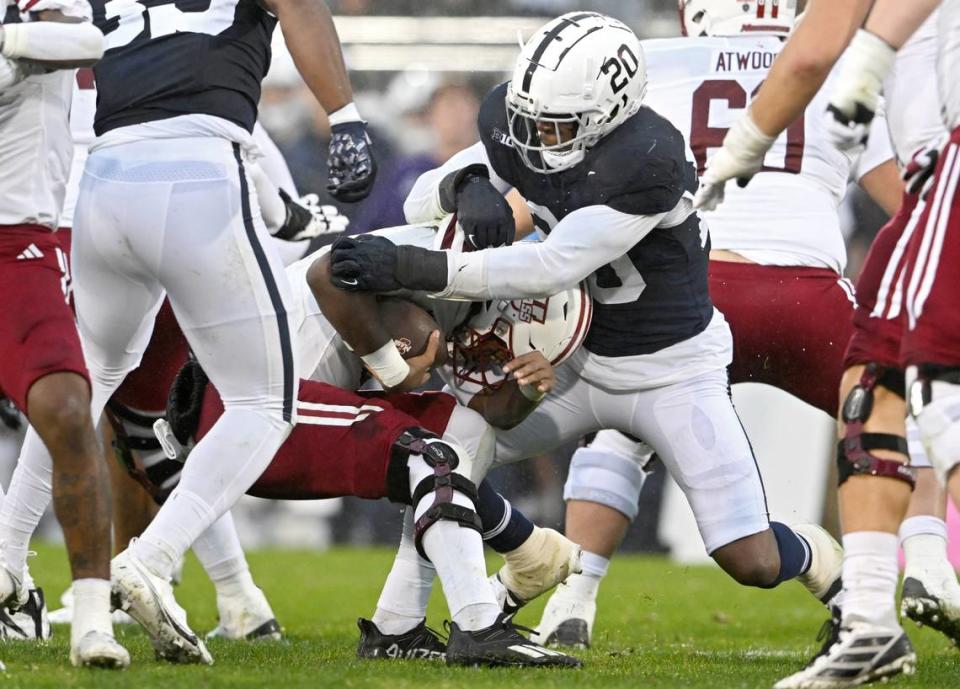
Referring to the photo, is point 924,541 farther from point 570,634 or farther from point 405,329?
point 405,329

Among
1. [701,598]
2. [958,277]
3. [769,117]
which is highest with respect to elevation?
[769,117]

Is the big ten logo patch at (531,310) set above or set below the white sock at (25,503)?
above

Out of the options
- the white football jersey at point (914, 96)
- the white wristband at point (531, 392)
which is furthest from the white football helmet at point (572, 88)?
the white football jersey at point (914, 96)

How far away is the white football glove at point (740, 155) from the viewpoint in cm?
297

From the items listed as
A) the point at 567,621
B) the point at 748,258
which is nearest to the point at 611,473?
the point at 567,621

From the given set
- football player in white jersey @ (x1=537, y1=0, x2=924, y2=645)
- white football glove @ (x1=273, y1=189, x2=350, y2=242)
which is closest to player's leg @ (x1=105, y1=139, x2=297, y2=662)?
football player in white jersey @ (x1=537, y1=0, x2=924, y2=645)

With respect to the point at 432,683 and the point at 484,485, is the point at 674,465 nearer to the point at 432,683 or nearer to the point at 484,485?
the point at 484,485

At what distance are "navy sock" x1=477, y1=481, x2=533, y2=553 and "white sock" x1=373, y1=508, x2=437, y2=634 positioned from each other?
163mm

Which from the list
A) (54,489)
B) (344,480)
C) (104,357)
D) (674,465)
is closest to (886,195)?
(674,465)

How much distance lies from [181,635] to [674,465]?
1241mm

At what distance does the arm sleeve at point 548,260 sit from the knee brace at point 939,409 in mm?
888

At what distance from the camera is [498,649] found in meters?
3.26

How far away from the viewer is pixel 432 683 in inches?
117

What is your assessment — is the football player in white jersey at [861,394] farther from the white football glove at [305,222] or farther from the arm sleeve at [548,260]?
the white football glove at [305,222]
